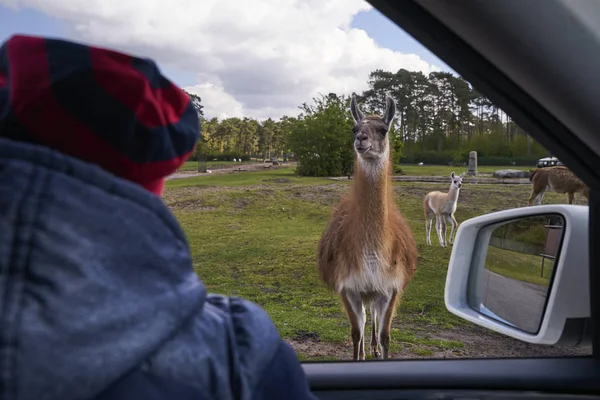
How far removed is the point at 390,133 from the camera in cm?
Result: 348

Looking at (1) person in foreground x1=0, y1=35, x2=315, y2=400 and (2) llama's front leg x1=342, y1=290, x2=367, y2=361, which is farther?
(2) llama's front leg x1=342, y1=290, x2=367, y2=361

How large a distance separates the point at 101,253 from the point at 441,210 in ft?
12.3

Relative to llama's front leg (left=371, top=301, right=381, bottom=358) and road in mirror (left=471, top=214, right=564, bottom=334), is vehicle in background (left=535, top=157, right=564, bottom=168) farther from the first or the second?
llama's front leg (left=371, top=301, right=381, bottom=358)

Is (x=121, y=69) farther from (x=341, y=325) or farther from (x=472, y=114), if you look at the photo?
(x=341, y=325)

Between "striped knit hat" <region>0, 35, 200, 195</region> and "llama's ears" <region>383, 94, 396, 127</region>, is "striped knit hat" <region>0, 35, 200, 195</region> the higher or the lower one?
the lower one

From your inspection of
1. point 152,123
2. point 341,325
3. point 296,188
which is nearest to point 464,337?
point 341,325

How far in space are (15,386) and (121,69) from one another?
13.6 inches

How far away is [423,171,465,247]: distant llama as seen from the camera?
12.4ft

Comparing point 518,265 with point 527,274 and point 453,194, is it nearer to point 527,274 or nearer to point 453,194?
point 527,274

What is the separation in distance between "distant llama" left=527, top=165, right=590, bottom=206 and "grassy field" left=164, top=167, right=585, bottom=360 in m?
0.23

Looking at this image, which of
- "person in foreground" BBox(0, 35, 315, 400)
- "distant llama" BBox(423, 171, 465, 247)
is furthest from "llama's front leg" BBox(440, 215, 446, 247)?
"person in foreground" BBox(0, 35, 315, 400)

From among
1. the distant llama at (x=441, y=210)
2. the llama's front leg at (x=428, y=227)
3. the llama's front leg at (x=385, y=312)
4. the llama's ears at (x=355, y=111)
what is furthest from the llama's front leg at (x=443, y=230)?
the llama's ears at (x=355, y=111)

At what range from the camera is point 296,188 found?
12.0 ft

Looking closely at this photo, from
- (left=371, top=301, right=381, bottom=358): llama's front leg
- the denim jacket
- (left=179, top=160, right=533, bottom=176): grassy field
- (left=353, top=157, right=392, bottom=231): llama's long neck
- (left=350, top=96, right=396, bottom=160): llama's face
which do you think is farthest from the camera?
(left=353, top=157, right=392, bottom=231): llama's long neck
